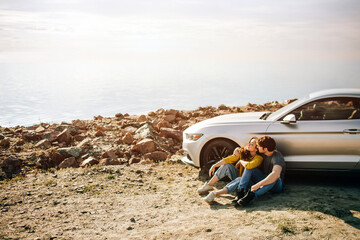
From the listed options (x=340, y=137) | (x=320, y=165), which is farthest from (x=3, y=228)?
(x=340, y=137)

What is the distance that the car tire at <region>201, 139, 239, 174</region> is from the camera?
633cm

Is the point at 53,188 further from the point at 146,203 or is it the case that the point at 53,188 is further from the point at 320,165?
the point at 320,165

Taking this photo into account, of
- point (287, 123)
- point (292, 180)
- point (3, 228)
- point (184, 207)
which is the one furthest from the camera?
point (292, 180)

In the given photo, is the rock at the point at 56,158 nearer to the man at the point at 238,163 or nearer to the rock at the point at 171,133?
the rock at the point at 171,133

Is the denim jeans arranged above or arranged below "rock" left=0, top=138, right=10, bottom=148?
above

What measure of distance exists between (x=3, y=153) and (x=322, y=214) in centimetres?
868

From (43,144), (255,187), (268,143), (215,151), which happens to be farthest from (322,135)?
(43,144)

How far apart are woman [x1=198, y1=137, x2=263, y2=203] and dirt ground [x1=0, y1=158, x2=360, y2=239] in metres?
0.22

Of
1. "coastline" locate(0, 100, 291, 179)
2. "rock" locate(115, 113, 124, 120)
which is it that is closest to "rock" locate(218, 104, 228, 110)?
"coastline" locate(0, 100, 291, 179)

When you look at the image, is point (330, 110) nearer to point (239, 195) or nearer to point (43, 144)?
point (239, 195)

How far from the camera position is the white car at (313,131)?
5629 millimetres

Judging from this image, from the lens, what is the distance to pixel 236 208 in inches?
212

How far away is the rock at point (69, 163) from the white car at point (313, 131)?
13.5 ft

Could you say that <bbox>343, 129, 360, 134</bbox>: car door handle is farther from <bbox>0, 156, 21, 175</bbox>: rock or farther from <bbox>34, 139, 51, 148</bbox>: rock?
<bbox>34, 139, 51, 148</bbox>: rock
